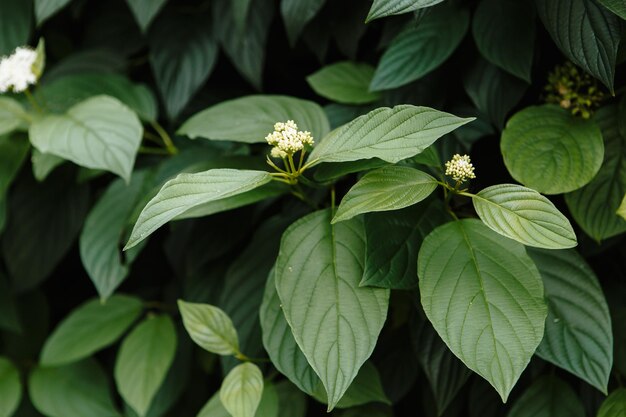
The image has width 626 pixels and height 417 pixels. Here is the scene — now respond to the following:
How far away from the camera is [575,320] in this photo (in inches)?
35.1

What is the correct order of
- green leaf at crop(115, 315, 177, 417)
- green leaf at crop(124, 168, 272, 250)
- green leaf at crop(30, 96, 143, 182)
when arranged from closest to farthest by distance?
green leaf at crop(124, 168, 272, 250) < green leaf at crop(30, 96, 143, 182) < green leaf at crop(115, 315, 177, 417)

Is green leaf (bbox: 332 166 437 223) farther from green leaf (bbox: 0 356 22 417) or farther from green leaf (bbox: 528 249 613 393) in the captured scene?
green leaf (bbox: 0 356 22 417)

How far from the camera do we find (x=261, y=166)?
3.48ft

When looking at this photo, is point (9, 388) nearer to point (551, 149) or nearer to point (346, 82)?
point (346, 82)

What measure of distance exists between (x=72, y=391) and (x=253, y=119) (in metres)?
0.72

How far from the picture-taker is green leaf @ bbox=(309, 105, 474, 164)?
30.3 inches

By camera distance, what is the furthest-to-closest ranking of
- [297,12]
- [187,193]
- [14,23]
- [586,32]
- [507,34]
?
1. [14,23]
2. [297,12]
3. [507,34]
4. [586,32]
5. [187,193]

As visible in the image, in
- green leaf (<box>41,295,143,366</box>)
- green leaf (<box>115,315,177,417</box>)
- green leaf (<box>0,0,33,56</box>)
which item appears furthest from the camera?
green leaf (<box>0,0,33,56</box>)

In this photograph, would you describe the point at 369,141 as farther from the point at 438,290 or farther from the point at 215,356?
the point at 215,356

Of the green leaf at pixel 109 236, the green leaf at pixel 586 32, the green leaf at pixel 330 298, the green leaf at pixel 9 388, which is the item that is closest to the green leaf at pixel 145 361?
the green leaf at pixel 109 236

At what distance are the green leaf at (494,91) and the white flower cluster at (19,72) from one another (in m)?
0.72

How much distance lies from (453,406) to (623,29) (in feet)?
2.08

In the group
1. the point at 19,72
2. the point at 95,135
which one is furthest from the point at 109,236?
the point at 19,72

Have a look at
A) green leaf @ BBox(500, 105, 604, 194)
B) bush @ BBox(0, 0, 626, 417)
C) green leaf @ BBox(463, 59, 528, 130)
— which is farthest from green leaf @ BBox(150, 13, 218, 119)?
green leaf @ BBox(500, 105, 604, 194)
